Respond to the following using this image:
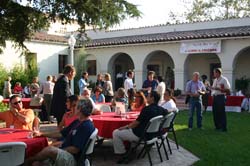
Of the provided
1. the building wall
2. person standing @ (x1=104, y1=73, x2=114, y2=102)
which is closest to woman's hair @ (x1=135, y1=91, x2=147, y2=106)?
person standing @ (x1=104, y1=73, x2=114, y2=102)

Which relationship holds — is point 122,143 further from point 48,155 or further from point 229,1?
point 229,1

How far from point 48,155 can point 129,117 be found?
2870 mm

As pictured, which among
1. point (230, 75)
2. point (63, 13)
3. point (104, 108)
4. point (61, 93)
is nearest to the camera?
point (63, 13)

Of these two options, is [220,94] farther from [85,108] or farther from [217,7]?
[217,7]

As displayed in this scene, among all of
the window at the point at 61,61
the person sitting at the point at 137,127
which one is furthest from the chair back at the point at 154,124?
the window at the point at 61,61

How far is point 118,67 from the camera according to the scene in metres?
26.4

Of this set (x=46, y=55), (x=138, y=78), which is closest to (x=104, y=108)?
(x=138, y=78)

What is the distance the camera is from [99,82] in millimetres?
13086

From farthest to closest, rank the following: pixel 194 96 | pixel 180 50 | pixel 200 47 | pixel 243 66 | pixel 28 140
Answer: pixel 243 66 < pixel 180 50 < pixel 200 47 < pixel 194 96 < pixel 28 140

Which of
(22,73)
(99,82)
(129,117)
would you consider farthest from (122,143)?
(22,73)

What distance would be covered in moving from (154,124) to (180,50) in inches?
588

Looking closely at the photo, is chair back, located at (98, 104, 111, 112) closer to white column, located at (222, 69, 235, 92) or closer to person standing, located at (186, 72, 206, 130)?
person standing, located at (186, 72, 206, 130)

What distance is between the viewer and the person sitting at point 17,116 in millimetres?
5676

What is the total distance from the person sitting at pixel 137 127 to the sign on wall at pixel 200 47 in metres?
13.6
